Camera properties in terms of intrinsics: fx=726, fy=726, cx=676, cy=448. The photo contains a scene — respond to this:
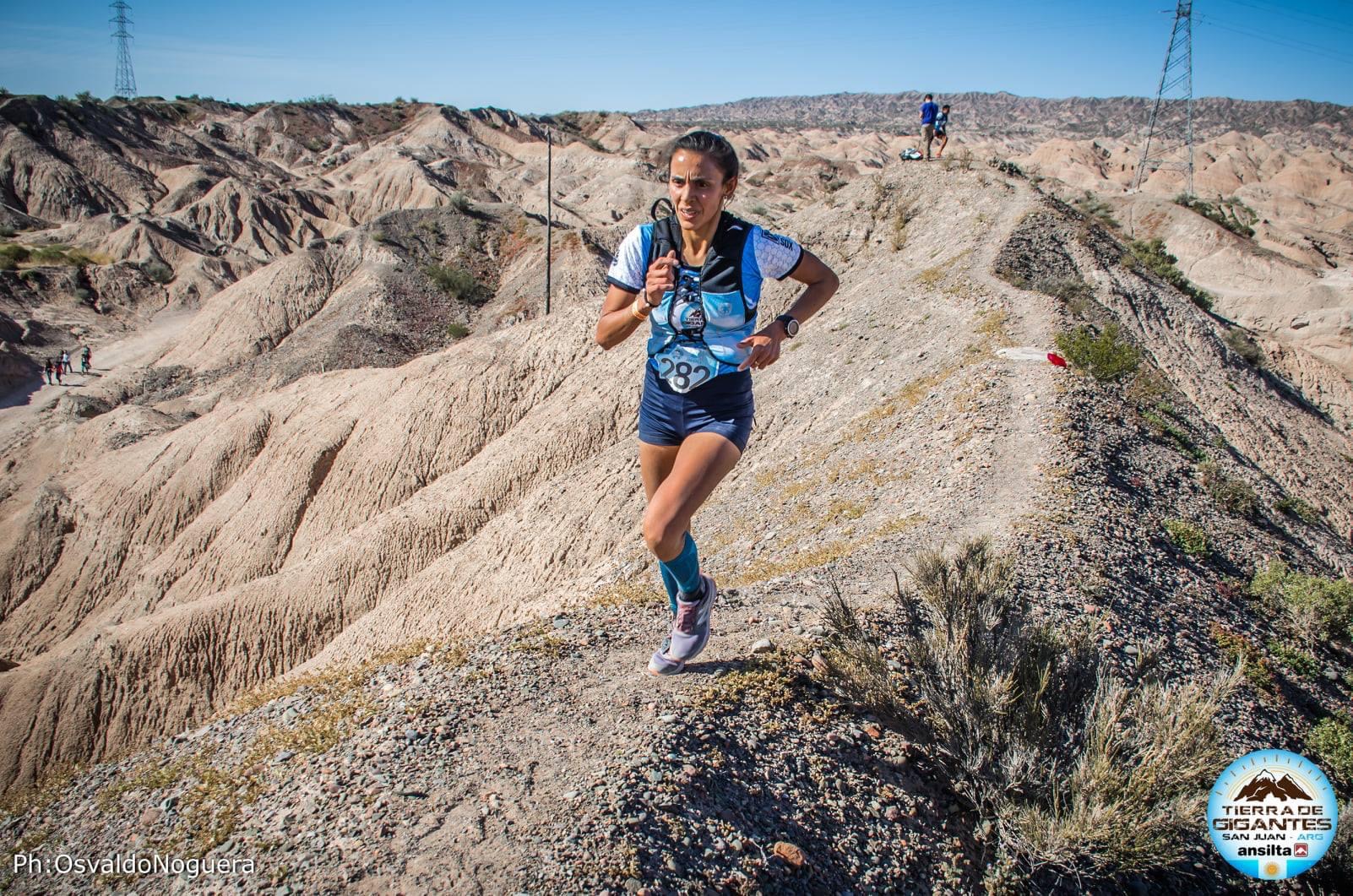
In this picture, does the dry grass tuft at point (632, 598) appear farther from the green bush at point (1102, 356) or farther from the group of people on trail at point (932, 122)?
the group of people on trail at point (932, 122)

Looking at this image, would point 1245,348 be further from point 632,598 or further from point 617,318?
point 617,318

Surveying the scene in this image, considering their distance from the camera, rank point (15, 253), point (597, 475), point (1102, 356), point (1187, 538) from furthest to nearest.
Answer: point (15, 253) → point (597, 475) → point (1102, 356) → point (1187, 538)

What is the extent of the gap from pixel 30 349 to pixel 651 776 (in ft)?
147

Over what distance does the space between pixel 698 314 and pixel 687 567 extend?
1.44 meters

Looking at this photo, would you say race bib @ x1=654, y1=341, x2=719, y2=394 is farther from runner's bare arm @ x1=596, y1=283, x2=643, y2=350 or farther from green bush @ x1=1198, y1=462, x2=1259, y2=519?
green bush @ x1=1198, y1=462, x2=1259, y2=519

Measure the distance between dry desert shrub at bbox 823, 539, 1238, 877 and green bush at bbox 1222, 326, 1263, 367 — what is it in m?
18.3

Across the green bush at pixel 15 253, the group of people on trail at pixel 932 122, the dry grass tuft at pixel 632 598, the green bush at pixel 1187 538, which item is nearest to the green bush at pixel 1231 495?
the green bush at pixel 1187 538

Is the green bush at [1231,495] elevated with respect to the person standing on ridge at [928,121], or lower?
lower

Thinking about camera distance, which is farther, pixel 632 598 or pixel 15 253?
pixel 15 253

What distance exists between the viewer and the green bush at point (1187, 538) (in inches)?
262

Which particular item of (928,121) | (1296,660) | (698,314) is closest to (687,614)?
(698,314)

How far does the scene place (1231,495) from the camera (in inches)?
311

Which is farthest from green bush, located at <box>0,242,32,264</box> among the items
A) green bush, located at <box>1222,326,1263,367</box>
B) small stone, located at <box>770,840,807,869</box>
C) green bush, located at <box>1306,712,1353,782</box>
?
green bush, located at <box>1222,326,1263,367</box>

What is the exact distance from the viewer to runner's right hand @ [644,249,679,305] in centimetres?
362
